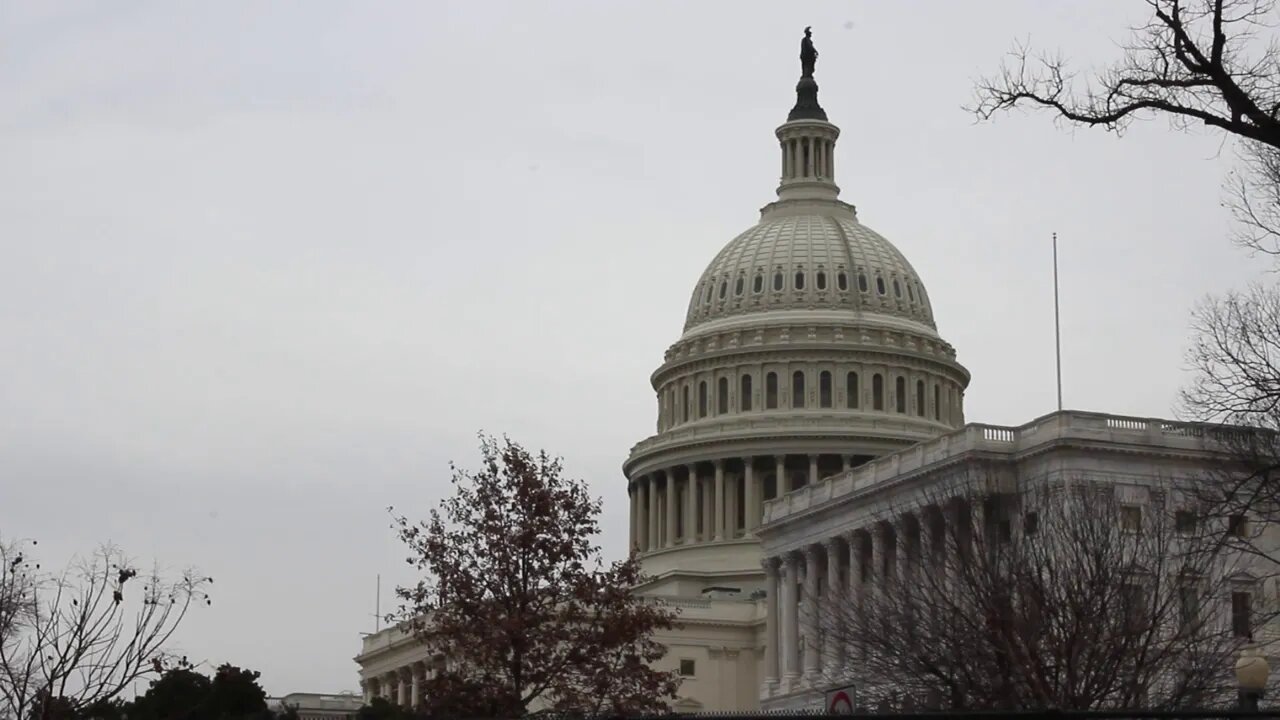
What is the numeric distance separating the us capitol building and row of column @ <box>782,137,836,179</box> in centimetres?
11

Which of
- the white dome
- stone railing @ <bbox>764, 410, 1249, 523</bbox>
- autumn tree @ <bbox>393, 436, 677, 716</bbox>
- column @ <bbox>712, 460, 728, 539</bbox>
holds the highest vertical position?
the white dome

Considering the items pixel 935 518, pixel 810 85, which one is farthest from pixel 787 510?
pixel 810 85

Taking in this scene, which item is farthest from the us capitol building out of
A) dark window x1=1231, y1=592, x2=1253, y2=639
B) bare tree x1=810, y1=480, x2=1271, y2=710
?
bare tree x1=810, y1=480, x2=1271, y2=710

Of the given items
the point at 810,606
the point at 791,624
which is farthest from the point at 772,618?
the point at 810,606

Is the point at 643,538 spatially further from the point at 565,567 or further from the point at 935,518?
the point at 565,567

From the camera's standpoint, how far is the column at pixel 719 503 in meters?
171

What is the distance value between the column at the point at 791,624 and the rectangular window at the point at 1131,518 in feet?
112

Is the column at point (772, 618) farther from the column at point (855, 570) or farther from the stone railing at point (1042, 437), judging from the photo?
the stone railing at point (1042, 437)

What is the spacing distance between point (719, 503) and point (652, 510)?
9672mm

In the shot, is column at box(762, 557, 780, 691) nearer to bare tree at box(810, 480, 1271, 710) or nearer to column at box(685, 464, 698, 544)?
column at box(685, 464, 698, 544)

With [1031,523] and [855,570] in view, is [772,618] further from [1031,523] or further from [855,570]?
[1031,523]

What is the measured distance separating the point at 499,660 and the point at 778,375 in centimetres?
10790

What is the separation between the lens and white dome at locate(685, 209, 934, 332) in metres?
179

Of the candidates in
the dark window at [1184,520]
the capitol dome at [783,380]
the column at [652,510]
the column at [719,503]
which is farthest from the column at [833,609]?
the column at [652,510]
